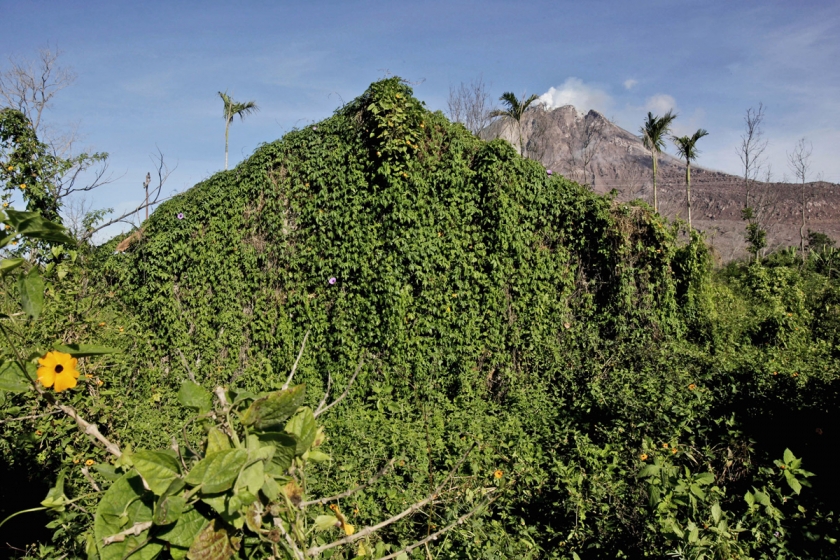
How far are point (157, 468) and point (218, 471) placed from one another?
3.9 inches

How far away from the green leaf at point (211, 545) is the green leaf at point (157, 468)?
10cm

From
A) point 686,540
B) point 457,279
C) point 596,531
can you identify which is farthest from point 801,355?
point 686,540

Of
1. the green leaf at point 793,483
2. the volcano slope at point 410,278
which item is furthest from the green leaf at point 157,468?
the volcano slope at point 410,278

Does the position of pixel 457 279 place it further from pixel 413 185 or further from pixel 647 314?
pixel 647 314

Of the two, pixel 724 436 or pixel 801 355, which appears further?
pixel 801 355

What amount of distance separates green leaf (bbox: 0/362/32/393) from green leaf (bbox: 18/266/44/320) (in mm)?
140

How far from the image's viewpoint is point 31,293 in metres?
0.90

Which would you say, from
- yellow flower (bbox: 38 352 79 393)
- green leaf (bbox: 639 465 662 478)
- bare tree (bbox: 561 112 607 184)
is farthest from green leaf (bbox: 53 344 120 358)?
bare tree (bbox: 561 112 607 184)

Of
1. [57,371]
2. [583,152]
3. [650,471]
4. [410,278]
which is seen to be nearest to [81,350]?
[57,371]

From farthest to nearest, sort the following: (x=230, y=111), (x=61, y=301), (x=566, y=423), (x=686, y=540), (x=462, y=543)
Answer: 1. (x=230, y=111)
2. (x=566, y=423)
3. (x=61, y=301)
4. (x=462, y=543)
5. (x=686, y=540)

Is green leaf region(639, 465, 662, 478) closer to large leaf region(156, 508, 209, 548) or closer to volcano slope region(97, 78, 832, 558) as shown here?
large leaf region(156, 508, 209, 548)

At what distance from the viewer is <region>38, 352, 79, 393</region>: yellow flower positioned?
100 cm

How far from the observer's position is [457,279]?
6051 millimetres

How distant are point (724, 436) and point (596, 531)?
1505 millimetres
